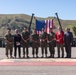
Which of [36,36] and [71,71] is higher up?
[36,36]

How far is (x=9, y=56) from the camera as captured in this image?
79.7 feet

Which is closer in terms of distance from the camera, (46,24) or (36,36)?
(36,36)

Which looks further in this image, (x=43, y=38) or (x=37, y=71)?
(x=43, y=38)

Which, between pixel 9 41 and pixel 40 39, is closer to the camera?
pixel 9 41

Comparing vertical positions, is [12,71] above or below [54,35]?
below

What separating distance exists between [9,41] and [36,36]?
170 centimetres

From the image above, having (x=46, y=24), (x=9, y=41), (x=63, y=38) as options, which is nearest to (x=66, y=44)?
(x=63, y=38)

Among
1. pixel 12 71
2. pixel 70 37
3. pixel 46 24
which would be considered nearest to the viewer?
pixel 12 71

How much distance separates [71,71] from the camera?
1594cm

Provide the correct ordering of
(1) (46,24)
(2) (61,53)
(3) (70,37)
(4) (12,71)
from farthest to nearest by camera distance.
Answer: (1) (46,24)
(2) (61,53)
(3) (70,37)
(4) (12,71)

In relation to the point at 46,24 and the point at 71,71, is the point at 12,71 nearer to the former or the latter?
the point at 71,71

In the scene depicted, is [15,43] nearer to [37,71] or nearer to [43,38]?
[43,38]

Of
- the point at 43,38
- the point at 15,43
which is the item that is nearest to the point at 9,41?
the point at 15,43

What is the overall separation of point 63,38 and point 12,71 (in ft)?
26.0
